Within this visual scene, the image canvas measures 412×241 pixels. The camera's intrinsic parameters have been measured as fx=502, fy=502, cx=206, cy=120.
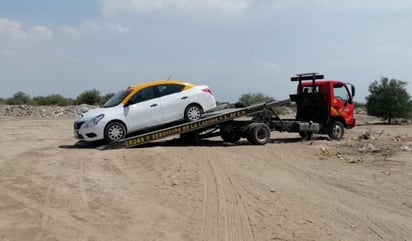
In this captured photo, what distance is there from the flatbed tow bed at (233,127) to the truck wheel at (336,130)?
74 centimetres

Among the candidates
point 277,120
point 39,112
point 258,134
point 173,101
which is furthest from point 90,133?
point 39,112

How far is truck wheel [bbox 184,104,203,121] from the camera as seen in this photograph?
16.3 meters

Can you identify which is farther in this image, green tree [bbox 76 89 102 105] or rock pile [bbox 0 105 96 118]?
green tree [bbox 76 89 102 105]

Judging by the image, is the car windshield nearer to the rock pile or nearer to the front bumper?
the front bumper

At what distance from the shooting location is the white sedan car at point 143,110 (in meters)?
15.2

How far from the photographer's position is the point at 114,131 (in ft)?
50.3

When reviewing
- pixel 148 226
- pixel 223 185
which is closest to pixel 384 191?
pixel 223 185

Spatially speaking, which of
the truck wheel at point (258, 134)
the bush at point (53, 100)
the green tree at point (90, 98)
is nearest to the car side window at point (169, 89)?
the truck wheel at point (258, 134)

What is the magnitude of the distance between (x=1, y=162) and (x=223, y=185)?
19.6 ft

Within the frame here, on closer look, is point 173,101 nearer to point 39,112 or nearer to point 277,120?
point 277,120

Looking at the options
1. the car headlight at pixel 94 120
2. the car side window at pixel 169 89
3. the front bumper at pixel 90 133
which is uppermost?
the car side window at pixel 169 89

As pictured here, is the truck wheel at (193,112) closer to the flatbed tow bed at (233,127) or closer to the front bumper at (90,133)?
the flatbed tow bed at (233,127)

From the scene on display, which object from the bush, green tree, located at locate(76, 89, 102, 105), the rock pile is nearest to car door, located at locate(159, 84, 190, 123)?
the rock pile

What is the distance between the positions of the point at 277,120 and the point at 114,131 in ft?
19.9
